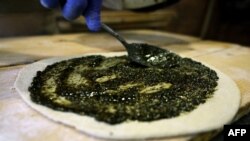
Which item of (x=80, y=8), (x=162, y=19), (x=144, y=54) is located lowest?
(x=162, y=19)

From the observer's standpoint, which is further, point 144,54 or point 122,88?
point 144,54

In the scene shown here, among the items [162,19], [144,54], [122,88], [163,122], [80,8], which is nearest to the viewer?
[163,122]

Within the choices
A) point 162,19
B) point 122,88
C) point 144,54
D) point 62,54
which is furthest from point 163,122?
point 162,19

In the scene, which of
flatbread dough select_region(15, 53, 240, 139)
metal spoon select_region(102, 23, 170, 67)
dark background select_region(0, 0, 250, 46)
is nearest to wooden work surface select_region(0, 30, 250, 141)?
flatbread dough select_region(15, 53, 240, 139)

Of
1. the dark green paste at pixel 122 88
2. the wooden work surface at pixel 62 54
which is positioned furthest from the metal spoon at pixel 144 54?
the wooden work surface at pixel 62 54

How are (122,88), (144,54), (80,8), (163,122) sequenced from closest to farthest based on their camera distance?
1. (163,122)
2. (122,88)
3. (80,8)
4. (144,54)

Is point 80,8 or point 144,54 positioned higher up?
point 80,8

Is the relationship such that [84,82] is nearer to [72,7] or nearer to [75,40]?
[72,7]

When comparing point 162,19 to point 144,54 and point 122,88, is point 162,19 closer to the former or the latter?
point 144,54

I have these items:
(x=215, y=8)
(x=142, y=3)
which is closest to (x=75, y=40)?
(x=142, y=3)
